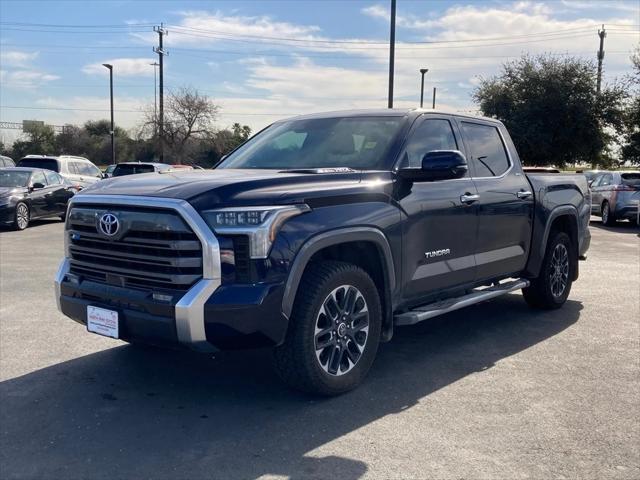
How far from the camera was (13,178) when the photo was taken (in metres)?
16.3

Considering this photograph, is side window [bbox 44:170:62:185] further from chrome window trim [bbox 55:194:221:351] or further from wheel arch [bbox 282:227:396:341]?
chrome window trim [bbox 55:194:221:351]

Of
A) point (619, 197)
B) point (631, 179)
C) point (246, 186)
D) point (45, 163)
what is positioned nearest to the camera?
point (246, 186)

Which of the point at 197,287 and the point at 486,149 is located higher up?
the point at 486,149

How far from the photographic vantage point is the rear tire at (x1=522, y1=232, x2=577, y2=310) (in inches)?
276

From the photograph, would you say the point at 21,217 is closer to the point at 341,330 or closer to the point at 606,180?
the point at 341,330

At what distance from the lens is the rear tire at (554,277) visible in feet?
23.0

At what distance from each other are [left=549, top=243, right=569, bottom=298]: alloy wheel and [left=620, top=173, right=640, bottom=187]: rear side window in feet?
42.2

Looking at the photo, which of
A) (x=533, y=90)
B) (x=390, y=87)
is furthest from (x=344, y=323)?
(x=533, y=90)

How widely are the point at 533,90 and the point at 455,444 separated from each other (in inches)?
1172

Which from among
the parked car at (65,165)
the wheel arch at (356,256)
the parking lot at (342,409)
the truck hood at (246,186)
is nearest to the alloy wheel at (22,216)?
the parked car at (65,165)

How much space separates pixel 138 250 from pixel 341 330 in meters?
1.41

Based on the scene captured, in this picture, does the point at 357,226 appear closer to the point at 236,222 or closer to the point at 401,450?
the point at 236,222

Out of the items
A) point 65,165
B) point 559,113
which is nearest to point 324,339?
point 65,165

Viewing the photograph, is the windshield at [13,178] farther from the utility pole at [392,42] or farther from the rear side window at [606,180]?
the rear side window at [606,180]
